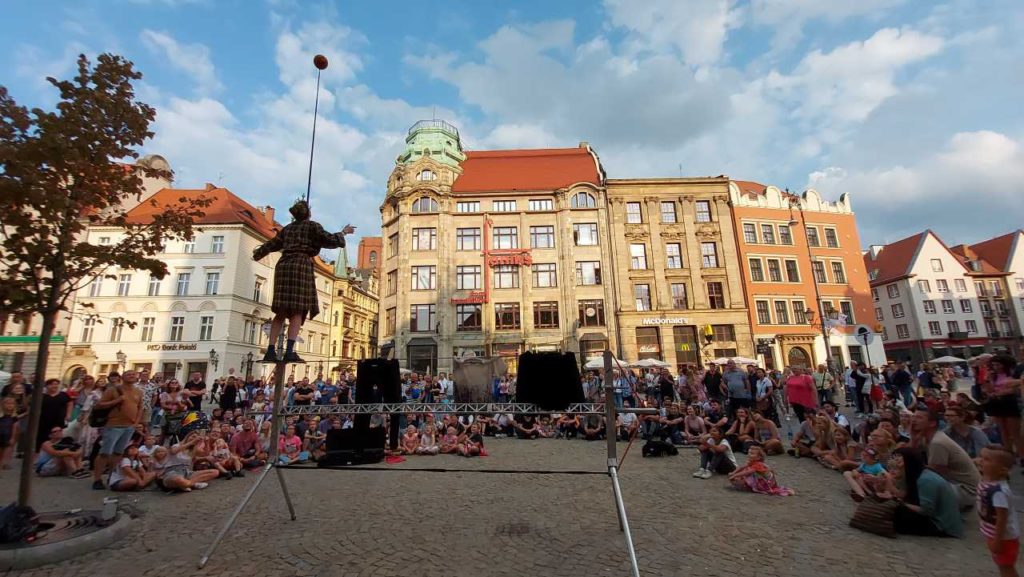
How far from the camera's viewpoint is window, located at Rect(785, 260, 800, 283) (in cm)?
3997

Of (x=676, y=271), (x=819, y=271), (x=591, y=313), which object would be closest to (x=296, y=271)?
(x=591, y=313)

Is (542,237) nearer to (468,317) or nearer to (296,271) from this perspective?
(468,317)

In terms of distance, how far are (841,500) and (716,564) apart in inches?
166

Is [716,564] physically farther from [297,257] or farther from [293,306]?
[297,257]

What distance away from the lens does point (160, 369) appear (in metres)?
35.2

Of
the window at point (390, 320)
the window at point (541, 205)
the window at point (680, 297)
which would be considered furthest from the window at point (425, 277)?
the window at point (680, 297)

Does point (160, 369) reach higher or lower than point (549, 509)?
higher

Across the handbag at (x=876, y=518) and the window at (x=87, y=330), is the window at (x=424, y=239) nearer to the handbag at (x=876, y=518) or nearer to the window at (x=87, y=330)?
the window at (x=87, y=330)

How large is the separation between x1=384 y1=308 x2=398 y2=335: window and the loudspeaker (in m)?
33.1

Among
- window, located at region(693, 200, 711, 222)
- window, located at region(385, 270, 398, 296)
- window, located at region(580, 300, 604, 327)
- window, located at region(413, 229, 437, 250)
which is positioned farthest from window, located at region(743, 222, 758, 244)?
window, located at region(385, 270, 398, 296)

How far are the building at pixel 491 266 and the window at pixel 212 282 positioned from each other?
44.2ft

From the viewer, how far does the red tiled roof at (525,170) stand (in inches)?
1610

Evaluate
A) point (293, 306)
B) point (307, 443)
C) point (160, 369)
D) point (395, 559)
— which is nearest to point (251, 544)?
point (395, 559)

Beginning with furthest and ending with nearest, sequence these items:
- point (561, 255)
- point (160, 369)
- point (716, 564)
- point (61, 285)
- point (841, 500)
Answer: point (561, 255) → point (160, 369) → point (841, 500) → point (61, 285) → point (716, 564)
